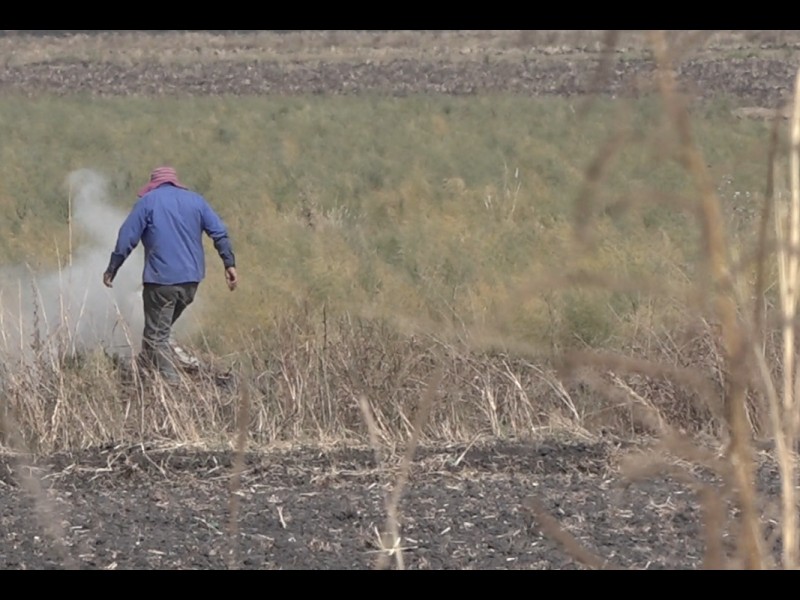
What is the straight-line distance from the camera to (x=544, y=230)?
1589 centimetres

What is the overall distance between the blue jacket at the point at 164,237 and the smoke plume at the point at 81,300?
15.6 inches

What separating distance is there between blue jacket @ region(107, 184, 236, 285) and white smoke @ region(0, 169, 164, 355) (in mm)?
395

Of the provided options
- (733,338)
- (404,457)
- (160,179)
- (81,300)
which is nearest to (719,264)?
(733,338)

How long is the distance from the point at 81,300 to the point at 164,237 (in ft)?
4.71

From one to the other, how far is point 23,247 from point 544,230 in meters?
6.13

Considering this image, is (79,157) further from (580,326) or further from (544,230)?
(580,326)

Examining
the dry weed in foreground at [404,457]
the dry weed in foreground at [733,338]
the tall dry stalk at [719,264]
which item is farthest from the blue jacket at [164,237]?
the tall dry stalk at [719,264]

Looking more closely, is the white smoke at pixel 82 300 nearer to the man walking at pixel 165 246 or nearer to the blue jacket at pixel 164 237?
the man walking at pixel 165 246

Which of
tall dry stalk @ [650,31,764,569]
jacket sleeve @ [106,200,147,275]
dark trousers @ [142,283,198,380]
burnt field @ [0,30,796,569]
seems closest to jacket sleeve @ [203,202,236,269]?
dark trousers @ [142,283,198,380]

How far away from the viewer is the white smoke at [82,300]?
7.70m

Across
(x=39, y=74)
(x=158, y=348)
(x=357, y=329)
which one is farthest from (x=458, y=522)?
(x=39, y=74)

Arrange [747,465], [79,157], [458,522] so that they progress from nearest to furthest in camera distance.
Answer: [747,465]
[458,522]
[79,157]

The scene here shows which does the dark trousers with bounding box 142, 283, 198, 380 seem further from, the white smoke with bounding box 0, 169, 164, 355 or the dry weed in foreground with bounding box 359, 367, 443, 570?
the dry weed in foreground with bounding box 359, 367, 443, 570

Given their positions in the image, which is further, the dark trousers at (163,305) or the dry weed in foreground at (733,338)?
the dark trousers at (163,305)
